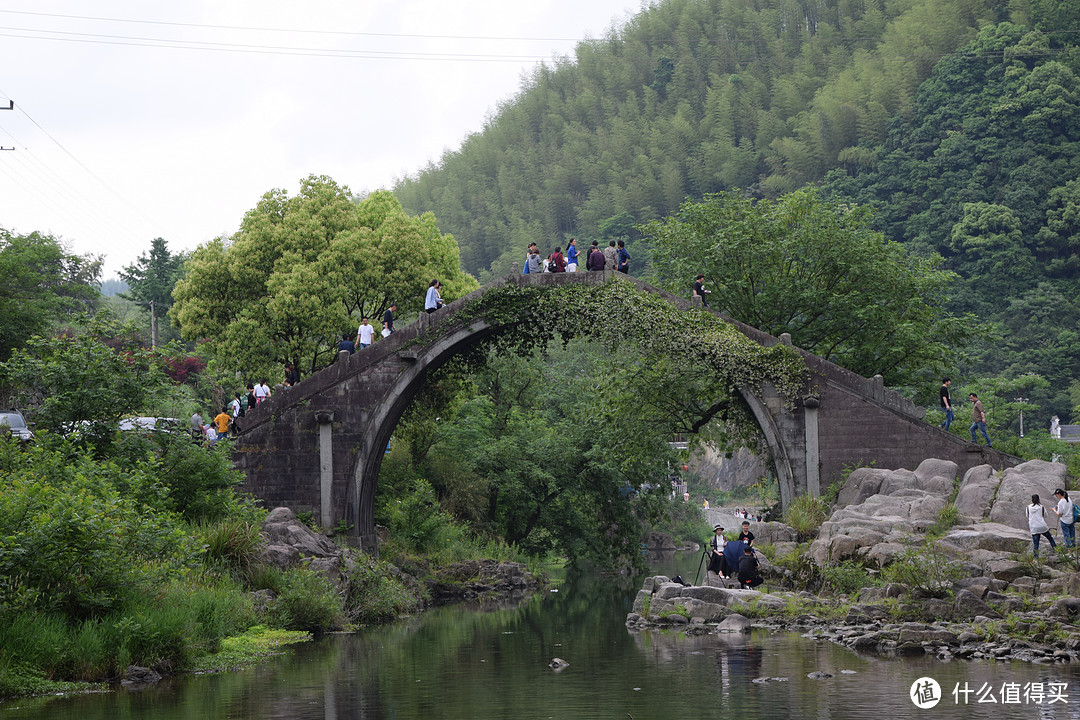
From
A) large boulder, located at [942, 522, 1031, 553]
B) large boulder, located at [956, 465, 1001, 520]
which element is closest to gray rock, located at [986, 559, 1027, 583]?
large boulder, located at [942, 522, 1031, 553]

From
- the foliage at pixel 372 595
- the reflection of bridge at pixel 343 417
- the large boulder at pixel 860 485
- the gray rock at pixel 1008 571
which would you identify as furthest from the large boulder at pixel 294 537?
the gray rock at pixel 1008 571

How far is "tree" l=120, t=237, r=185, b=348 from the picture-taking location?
6500cm

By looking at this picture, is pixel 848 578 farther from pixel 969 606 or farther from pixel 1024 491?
pixel 1024 491

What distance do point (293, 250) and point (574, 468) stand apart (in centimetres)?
1290

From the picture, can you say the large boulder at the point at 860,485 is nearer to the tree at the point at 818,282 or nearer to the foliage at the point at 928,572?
the foliage at the point at 928,572

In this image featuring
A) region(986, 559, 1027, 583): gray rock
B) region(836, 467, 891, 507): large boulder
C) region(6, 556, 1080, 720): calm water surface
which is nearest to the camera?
region(6, 556, 1080, 720): calm water surface

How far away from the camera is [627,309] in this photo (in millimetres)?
30844

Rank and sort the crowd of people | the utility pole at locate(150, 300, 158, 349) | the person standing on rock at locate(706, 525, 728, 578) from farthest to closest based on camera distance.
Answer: the utility pole at locate(150, 300, 158, 349) → the crowd of people → the person standing on rock at locate(706, 525, 728, 578)

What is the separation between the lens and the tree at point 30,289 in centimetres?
3759

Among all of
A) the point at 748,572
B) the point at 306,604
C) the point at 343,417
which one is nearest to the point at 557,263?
the point at 343,417

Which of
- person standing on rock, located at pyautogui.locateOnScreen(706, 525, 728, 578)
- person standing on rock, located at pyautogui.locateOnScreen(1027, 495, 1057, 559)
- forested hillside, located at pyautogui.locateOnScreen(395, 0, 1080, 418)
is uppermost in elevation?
forested hillside, located at pyautogui.locateOnScreen(395, 0, 1080, 418)

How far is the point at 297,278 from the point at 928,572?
19.8m

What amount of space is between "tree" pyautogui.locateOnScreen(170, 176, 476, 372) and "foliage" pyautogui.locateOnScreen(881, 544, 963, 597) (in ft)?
59.9

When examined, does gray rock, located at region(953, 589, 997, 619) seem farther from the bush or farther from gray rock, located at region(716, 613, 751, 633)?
the bush
